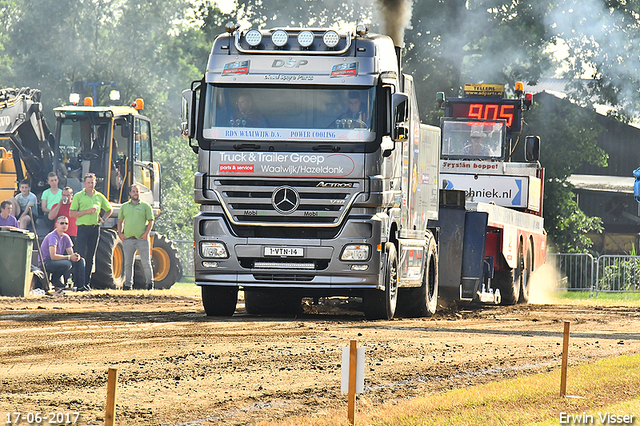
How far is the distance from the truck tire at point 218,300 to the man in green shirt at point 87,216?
6670 millimetres

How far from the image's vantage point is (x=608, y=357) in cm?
1140

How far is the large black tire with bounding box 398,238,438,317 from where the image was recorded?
16.4m

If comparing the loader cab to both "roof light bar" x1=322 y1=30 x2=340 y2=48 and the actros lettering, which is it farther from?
the actros lettering

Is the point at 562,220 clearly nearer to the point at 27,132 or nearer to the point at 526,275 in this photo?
the point at 526,275

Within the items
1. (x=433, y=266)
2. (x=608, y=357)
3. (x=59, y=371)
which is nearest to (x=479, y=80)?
(x=433, y=266)

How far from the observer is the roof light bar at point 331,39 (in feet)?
45.9

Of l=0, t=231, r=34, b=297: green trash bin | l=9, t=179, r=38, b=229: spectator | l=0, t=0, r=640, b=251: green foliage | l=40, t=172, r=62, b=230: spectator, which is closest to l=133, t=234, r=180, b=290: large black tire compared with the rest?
l=9, t=179, r=38, b=229: spectator

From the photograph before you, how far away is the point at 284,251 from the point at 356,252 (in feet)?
3.00

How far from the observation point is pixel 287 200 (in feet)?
45.3

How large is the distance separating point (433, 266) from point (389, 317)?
2231mm

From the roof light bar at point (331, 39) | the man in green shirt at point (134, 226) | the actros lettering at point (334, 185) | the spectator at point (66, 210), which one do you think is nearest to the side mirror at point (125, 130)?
the man in green shirt at point (134, 226)

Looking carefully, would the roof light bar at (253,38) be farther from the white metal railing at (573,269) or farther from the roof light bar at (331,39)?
the white metal railing at (573,269)

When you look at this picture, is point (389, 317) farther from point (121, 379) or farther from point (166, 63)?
point (166, 63)

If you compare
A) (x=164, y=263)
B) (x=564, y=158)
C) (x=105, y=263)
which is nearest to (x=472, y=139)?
(x=164, y=263)
